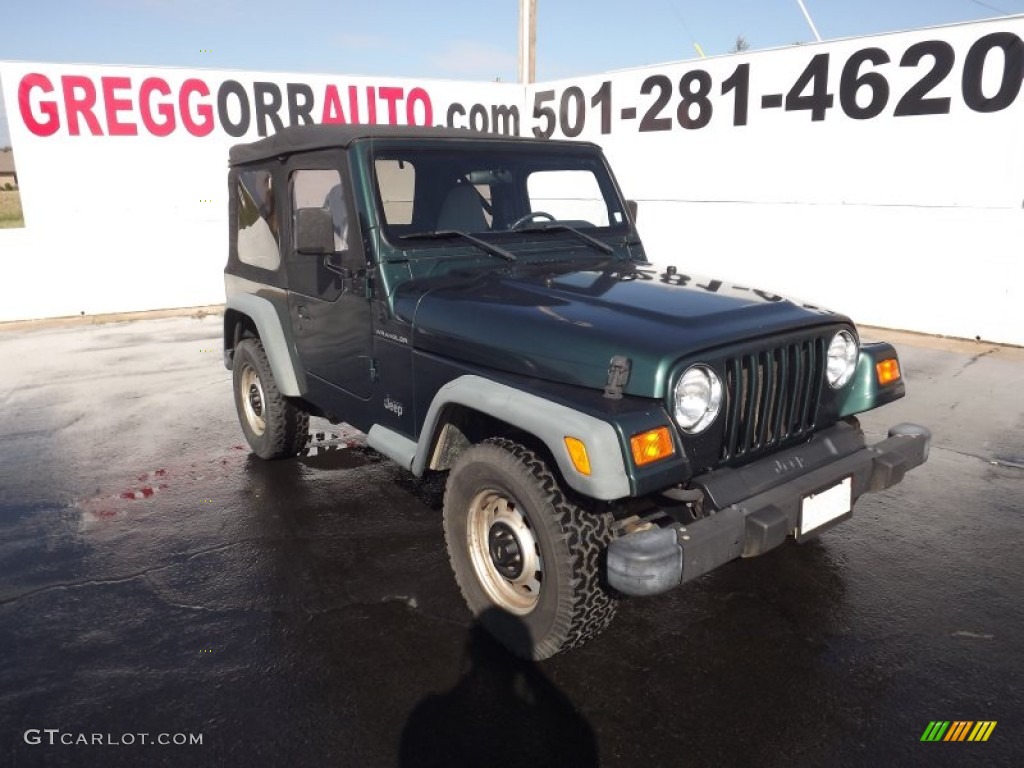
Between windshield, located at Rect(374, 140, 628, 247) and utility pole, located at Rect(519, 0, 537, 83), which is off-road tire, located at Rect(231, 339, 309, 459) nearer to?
windshield, located at Rect(374, 140, 628, 247)

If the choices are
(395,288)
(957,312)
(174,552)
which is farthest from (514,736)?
(957,312)

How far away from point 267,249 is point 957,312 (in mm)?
7714

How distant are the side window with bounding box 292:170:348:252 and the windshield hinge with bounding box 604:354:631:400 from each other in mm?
1674

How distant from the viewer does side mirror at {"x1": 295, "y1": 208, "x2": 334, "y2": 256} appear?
336 cm

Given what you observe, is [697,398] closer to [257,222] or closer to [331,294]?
[331,294]

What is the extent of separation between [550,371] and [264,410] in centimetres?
273

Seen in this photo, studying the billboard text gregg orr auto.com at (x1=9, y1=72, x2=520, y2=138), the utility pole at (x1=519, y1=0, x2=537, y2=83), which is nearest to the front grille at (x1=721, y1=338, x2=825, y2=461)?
the billboard text gregg orr auto.com at (x1=9, y1=72, x2=520, y2=138)

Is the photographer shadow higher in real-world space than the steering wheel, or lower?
lower

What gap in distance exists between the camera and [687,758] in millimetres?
2375

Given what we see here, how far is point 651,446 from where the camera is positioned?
2.42 m

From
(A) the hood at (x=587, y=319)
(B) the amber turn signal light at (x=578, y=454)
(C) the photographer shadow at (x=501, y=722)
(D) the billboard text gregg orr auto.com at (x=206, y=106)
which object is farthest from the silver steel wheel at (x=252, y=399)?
(D) the billboard text gregg orr auto.com at (x=206, y=106)

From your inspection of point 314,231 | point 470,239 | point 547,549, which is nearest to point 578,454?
A: point 547,549

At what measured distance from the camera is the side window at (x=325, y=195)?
3.62 metres

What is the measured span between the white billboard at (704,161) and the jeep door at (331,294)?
7.44 m
